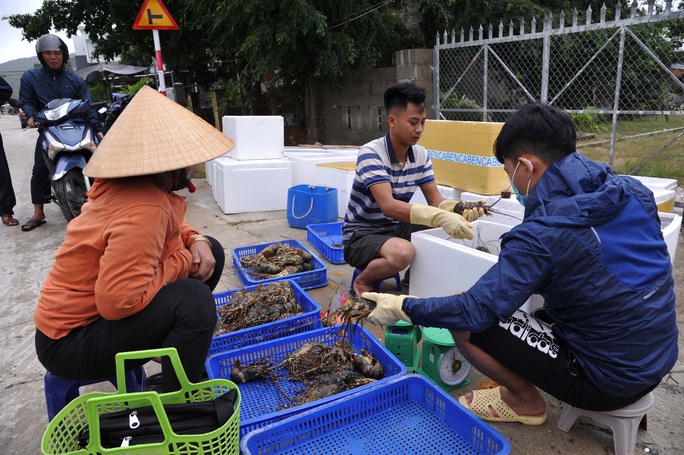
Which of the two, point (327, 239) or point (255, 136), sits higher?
point (255, 136)

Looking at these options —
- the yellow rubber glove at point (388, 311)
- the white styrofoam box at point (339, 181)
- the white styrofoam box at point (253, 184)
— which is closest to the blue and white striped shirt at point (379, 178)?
the yellow rubber glove at point (388, 311)

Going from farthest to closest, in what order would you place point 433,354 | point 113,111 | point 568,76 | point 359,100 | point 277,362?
point 568,76
point 359,100
point 113,111
point 277,362
point 433,354

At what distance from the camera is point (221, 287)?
152 inches

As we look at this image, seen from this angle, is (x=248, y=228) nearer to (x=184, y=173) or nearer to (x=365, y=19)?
(x=184, y=173)

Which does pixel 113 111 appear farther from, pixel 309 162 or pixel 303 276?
pixel 303 276

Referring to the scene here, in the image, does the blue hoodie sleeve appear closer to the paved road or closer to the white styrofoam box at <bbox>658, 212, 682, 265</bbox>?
the paved road

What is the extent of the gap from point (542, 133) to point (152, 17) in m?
6.43

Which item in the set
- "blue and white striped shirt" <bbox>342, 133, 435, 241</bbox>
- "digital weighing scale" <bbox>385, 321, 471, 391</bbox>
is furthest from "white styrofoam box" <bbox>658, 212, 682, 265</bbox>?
"blue and white striped shirt" <bbox>342, 133, 435, 241</bbox>

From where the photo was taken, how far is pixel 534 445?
2.07 m

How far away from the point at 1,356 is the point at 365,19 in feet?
26.3

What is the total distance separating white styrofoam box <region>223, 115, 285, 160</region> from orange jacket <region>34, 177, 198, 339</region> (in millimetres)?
4033

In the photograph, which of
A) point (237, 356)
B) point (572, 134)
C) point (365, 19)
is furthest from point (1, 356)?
point (365, 19)

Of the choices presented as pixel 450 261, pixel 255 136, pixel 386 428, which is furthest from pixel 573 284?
pixel 255 136

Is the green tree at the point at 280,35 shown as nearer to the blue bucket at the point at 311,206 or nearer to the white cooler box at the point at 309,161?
the white cooler box at the point at 309,161
